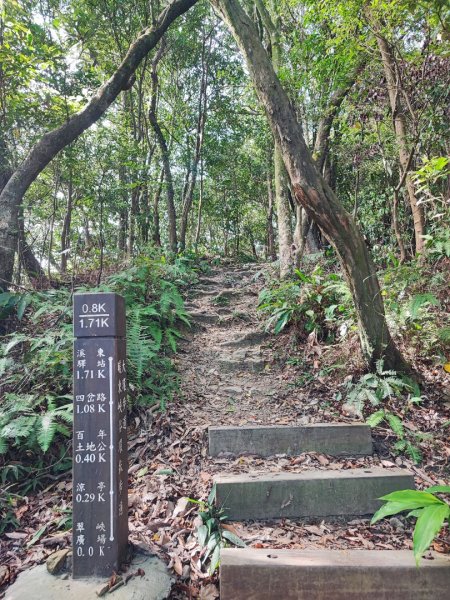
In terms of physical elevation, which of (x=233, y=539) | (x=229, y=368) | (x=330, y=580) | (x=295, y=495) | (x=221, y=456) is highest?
(x=229, y=368)

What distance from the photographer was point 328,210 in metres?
3.97

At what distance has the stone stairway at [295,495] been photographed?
2.27m

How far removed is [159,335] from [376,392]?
289 cm

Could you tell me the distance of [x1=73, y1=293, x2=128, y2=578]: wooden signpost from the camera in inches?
92.9

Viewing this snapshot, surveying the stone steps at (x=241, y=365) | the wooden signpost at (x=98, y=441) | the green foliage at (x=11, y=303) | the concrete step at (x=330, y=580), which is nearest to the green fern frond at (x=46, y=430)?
the wooden signpost at (x=98, y=441)

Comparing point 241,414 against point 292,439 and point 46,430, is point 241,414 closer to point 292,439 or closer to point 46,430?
point 292,439

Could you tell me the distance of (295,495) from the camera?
118 inches

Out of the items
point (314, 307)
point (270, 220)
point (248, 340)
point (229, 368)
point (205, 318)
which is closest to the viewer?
point (229, 368)

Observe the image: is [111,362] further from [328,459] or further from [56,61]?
[56,61]

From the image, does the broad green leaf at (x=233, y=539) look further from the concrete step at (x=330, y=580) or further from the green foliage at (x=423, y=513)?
the green foliage at (x=423, y=513)

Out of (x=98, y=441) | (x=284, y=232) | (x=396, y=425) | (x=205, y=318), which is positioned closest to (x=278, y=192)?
(x=284, y=232)

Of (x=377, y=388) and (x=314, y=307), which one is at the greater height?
(x=314, y=307)

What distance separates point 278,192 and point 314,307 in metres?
3.46

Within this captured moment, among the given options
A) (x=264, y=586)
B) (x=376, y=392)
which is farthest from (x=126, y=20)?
Answer: (x=264, y=586)
